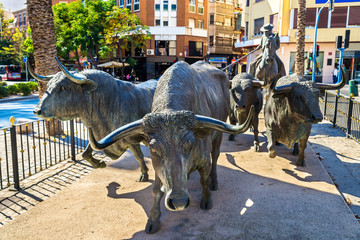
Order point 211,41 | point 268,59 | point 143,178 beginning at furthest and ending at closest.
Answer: point 211,41 → point 268,59 → point 143,178

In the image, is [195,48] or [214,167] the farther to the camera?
[195,48]

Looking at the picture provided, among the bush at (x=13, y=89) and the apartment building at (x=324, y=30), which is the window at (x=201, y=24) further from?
the bush at (x=13, y=89)

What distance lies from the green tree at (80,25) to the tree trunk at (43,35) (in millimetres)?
19229

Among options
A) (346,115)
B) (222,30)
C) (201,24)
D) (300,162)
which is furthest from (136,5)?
(300,162)

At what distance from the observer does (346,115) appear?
10.2 meters

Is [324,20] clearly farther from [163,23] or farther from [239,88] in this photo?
[239,88]

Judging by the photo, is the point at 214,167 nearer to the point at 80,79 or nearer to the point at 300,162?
the point at 300,162

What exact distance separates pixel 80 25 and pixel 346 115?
83.4ft

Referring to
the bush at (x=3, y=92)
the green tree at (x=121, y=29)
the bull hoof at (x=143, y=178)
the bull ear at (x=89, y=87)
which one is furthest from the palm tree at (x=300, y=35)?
the green tree at (x=121, y=29)

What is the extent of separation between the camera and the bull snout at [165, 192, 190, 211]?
9.83 ft

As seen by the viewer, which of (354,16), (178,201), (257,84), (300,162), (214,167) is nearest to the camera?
(178,201)

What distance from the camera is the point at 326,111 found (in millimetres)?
12430

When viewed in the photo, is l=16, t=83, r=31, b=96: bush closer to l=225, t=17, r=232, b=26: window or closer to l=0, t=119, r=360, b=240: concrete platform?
l=0, t=119, r=360, b=240: concrete platform

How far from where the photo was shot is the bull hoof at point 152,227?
4.00 meters
